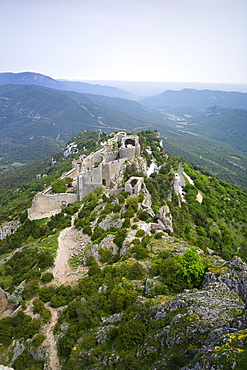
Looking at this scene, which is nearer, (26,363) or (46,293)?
(26,363)

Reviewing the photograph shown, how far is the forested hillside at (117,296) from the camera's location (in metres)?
9.10

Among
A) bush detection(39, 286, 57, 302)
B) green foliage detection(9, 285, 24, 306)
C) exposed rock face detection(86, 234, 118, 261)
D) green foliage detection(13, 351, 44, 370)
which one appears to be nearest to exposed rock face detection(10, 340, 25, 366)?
green foliage detection(13, 351, 44, 370)

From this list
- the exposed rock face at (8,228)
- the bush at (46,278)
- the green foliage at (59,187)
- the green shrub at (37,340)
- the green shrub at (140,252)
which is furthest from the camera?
the green foliage at (59,187)

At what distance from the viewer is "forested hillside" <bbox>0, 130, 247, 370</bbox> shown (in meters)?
9.10

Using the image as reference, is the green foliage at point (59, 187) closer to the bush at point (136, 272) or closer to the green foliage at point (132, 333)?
the bush at point (136, 272)

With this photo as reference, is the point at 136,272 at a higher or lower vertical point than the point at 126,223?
lower

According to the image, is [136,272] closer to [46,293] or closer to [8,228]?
[46,293]

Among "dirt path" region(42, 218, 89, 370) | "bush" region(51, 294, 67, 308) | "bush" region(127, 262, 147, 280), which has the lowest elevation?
"dirt path" region(42, 218, 89, 370)

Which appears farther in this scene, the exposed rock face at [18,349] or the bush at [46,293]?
the bush at [46,293]

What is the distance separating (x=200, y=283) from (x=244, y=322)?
5766mm

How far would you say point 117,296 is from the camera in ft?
47.6

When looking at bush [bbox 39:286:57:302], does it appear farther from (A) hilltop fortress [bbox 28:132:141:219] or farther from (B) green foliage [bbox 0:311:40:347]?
(A) hilltop fortress [bbox 28:132:141:219]

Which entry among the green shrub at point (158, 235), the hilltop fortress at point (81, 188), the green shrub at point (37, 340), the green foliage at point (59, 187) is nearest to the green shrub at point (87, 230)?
the green shrub at point (158, 235)

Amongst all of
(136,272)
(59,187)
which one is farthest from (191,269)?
(59,187)
